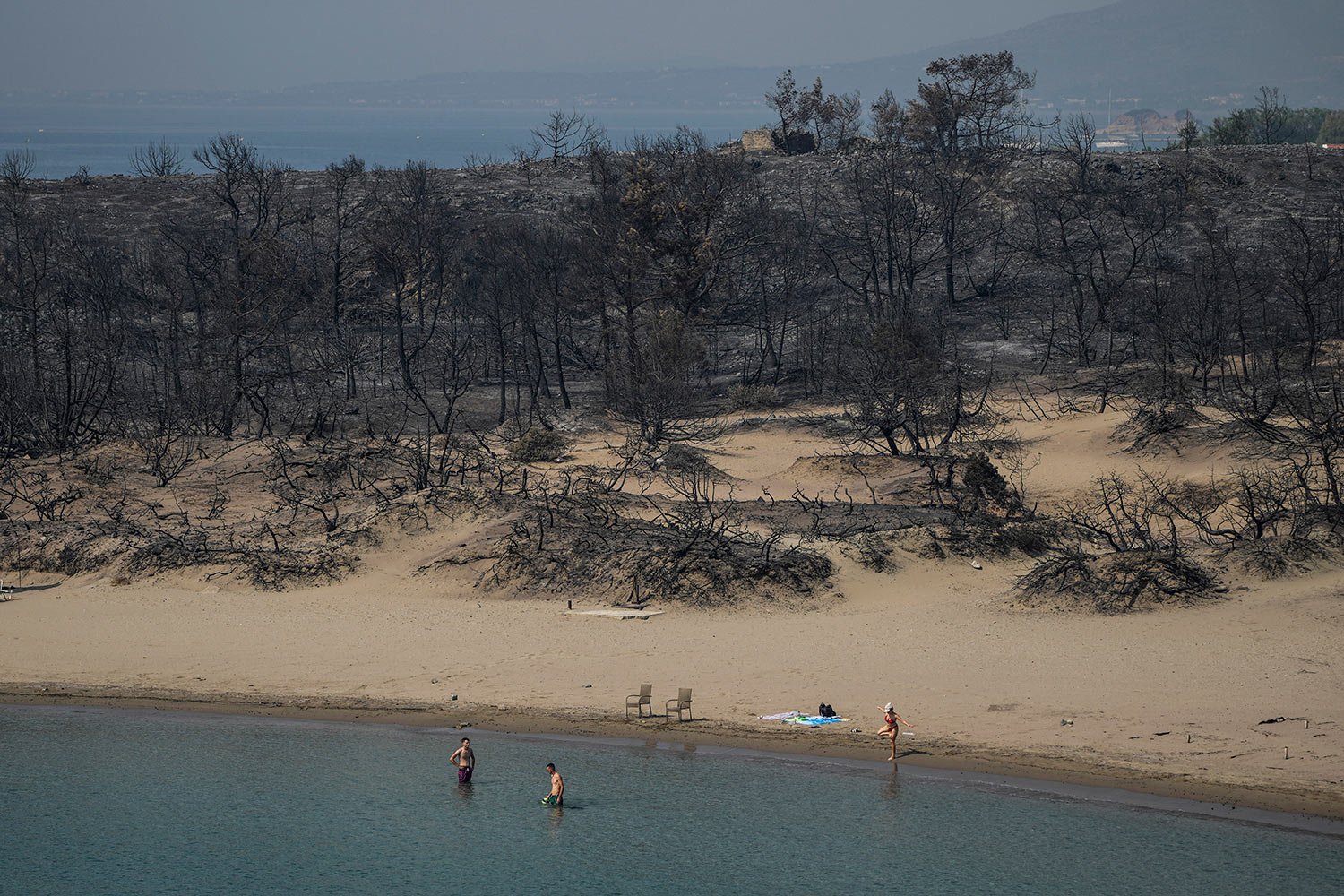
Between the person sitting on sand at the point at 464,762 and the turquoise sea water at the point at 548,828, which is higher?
the person sitting on sand at the point at 464,762

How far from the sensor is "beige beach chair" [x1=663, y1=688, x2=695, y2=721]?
20172mm

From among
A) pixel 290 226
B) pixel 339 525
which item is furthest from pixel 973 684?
pixel 290 226

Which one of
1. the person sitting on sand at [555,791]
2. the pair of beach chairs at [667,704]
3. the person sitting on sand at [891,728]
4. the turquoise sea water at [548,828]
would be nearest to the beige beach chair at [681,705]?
the pair of beach chairs at [667,704]

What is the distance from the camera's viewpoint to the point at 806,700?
2073cm

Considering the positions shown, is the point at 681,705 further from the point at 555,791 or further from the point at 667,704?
Result: the point at 555,791

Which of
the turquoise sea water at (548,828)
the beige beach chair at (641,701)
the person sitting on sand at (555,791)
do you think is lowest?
the turquoise sea water at (548,828)

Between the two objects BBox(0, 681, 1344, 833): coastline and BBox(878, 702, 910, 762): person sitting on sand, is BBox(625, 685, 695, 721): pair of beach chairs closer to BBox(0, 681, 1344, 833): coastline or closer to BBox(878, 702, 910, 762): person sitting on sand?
BBox(0, 681, 1344, 833): coastline

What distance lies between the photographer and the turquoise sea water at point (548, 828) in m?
16.9

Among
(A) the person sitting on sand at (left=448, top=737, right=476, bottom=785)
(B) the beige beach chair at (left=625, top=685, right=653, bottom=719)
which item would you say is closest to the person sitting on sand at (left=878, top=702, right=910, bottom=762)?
(B) the beige beach chair at (left=625, top=685, right=653, bottom=719)

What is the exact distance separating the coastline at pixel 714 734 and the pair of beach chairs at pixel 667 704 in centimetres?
15

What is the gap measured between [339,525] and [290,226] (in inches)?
1753

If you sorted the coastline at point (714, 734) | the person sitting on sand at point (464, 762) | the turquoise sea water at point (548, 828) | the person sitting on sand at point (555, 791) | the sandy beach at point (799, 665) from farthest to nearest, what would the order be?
1. the person sitting on sand at point (464, 762)
2. the sandy beach at point (799, 665)
3. the person sitting on sand at point (555, 791)
4. the coastline at point (714, 734)
5. the turquoise sea water at point (548, 828)

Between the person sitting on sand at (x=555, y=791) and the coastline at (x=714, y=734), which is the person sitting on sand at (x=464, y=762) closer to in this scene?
the person sitting on sand at (x=555, y=791)

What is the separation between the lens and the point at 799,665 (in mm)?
21812
